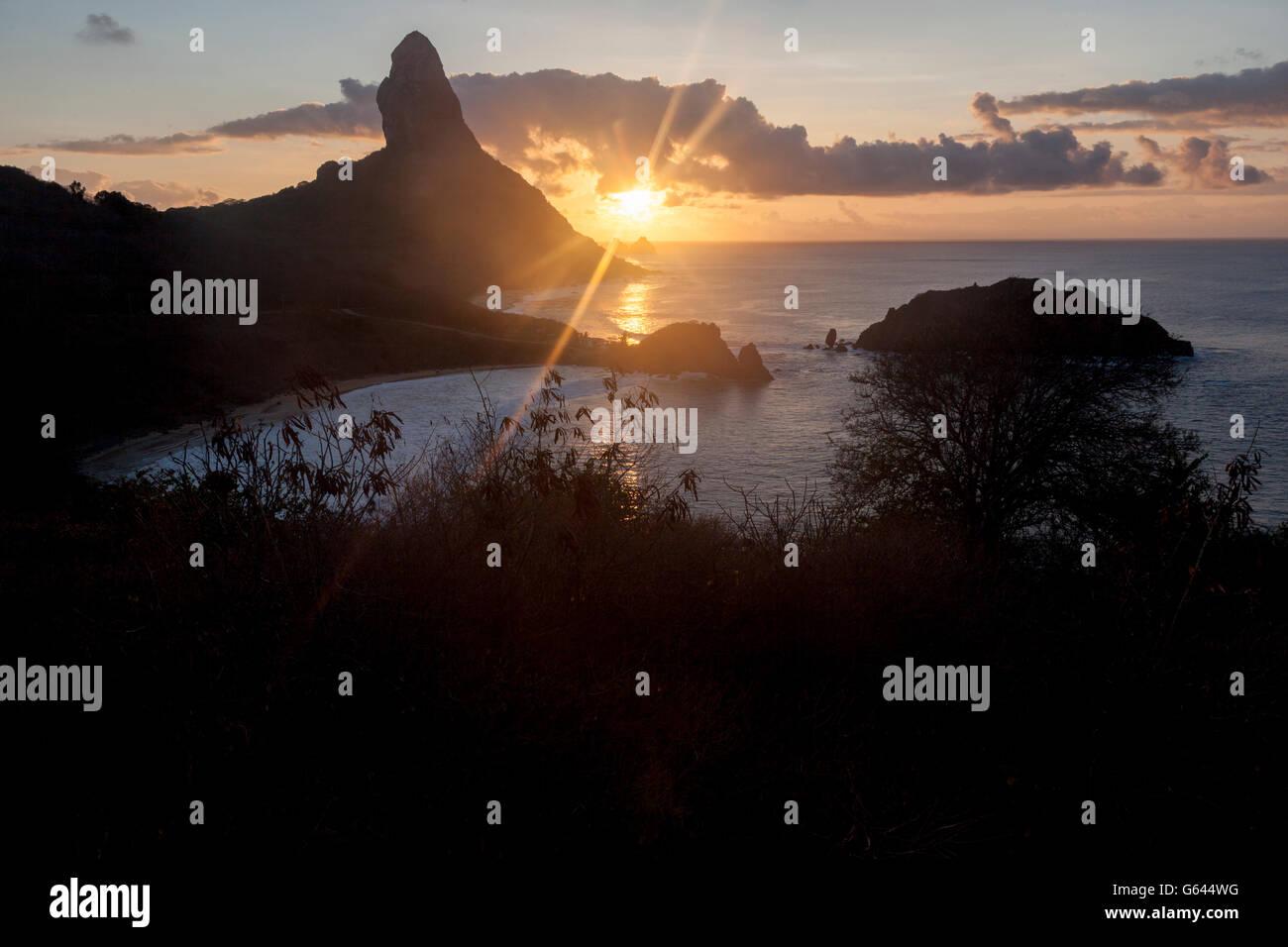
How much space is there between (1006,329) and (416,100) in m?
179

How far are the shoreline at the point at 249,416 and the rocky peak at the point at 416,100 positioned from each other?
4810 inches

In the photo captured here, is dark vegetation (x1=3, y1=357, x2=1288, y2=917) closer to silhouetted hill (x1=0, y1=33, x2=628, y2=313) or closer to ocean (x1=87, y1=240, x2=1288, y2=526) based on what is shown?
ocean (x1=87, y1=240, x2=1288, y2=526)

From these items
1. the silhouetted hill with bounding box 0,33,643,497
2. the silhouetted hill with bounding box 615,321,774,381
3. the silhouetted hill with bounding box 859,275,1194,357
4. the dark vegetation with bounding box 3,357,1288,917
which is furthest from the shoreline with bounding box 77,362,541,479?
the silhouetted hill with bounding box 859,275,1194,357

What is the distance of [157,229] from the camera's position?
93562mm

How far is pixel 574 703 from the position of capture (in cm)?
752

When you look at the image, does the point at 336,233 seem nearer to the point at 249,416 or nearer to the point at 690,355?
the point at 690,355

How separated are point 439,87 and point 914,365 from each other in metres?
183

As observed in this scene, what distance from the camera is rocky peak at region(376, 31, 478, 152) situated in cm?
17488

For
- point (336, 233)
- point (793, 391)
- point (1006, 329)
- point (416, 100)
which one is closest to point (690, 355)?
point (793, 391)

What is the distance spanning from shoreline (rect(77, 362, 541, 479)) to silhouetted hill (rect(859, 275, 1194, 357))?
72.8ft

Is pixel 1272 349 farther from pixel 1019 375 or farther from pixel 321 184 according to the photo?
pixel 321 184

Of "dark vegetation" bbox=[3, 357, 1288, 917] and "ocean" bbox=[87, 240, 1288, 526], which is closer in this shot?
"dark vegetation" bbox=[3, 357, 1288, 917]

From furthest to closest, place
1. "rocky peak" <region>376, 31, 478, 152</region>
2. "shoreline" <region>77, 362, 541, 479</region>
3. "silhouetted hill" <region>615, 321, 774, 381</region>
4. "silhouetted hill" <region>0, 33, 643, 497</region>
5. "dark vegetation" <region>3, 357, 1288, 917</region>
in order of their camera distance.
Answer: "rocky peak" <region>376, 31, 478, 152</region> < "silhouetted hill" <region>615, 321, 774, 381</region> < "silhouetted hill" <region>0, 33, 643, 497</region> < "shoreline" <region>77, 362, 541, 479</region> < "dark vegetation" <region>3, 357, 1288, 917</region>
